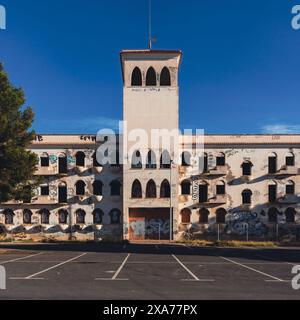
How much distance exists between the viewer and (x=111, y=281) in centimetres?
1734

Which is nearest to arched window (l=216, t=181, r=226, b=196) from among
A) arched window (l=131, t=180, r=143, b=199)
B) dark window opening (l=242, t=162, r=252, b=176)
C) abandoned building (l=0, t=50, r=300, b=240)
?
abandoned building (l=0, t=50, r=300, b=240)

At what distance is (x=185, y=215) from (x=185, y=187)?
3041 mm

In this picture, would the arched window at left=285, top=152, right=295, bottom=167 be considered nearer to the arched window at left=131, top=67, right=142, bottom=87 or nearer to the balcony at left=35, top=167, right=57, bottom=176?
the arched window at left=131, top=67, right=142, bottom=87

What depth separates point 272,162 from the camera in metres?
46.9

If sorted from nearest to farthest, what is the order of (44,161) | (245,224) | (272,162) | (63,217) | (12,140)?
(12,140)
(245,224)
(63,217)
(272,162)
(44,161)

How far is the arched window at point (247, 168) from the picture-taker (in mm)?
46688

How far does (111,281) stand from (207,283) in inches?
153

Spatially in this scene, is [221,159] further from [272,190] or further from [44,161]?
[44,161]

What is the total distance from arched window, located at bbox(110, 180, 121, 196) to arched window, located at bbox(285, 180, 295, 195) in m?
18.4

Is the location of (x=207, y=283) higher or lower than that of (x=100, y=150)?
lower

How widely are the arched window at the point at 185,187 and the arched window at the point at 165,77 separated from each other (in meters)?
10.9

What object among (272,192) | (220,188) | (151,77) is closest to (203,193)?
(220,188)
